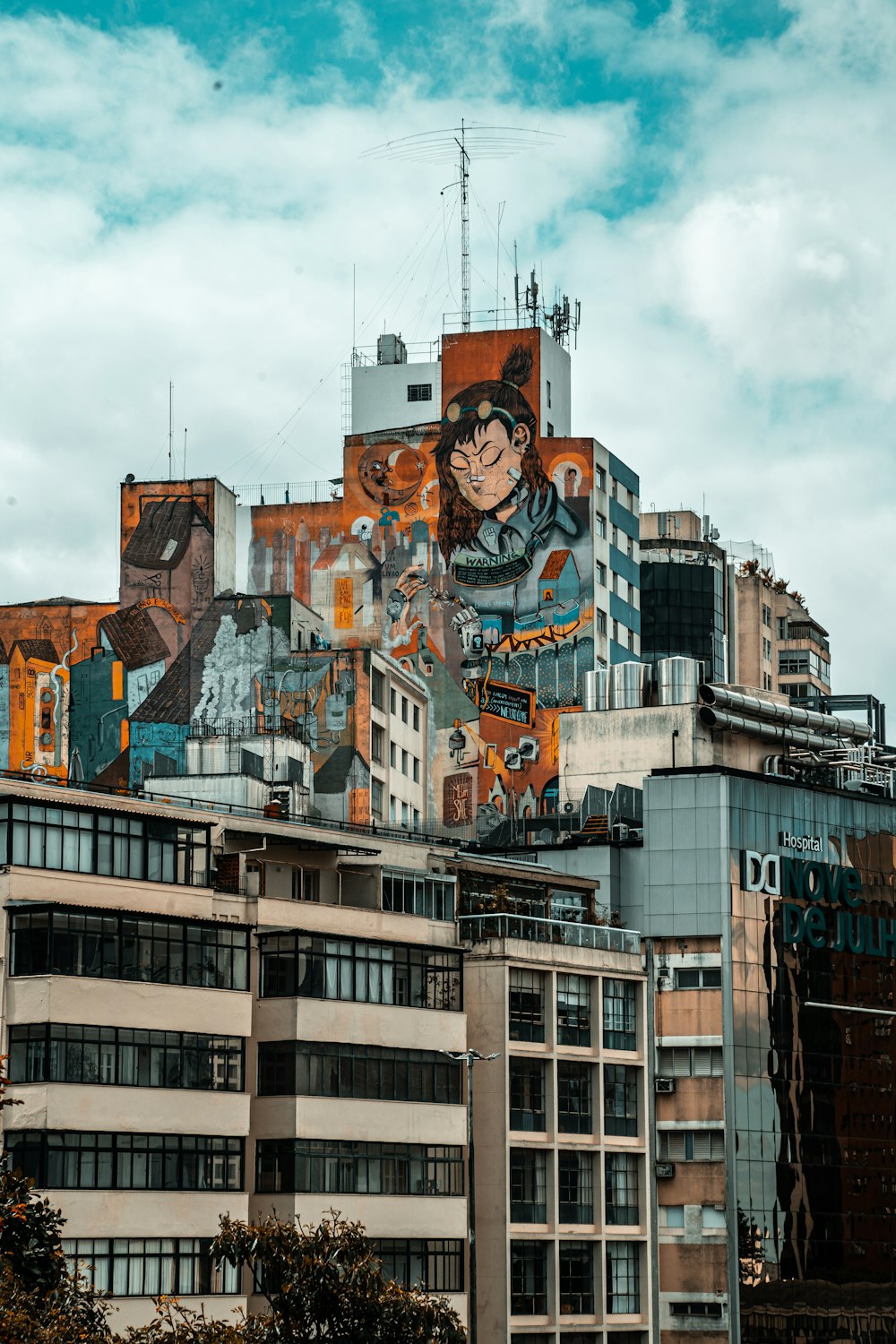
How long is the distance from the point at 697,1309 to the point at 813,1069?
12.8 meters

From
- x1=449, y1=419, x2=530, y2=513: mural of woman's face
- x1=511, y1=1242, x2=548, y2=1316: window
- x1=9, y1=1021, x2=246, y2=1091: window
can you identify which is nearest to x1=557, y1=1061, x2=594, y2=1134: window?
x1=511, y1=1242, x2=548, y2=1316: window

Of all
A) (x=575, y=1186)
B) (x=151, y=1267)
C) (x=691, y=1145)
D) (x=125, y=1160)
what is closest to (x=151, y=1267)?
(x=151, y=1267)

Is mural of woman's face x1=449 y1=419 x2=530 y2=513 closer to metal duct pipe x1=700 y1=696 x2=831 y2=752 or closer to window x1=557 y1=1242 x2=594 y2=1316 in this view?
metal duct pipe x1=700 y1=696 x2=831 y2=752

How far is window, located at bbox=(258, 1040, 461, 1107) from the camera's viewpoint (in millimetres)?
91688

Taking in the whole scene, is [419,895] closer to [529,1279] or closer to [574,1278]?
[529,1279]

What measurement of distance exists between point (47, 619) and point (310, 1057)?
66812 millimetres

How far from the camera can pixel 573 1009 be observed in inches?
4235

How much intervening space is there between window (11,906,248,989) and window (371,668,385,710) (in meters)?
54.2

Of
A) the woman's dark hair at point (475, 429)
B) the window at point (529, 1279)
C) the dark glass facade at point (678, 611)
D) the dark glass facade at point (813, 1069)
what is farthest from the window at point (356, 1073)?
the dark glass facade at point (678, 611)

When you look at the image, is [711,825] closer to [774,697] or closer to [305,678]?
[774,697]

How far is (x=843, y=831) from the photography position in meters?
123

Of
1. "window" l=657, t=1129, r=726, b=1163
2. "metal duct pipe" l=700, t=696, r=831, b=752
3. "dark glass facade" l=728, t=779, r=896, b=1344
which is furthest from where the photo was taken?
"metal duct pipe" l=700, t=696, r=831, b=752

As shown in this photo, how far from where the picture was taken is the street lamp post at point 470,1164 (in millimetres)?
89062

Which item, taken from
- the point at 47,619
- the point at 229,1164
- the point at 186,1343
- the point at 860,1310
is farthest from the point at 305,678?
the point at 186,1343
